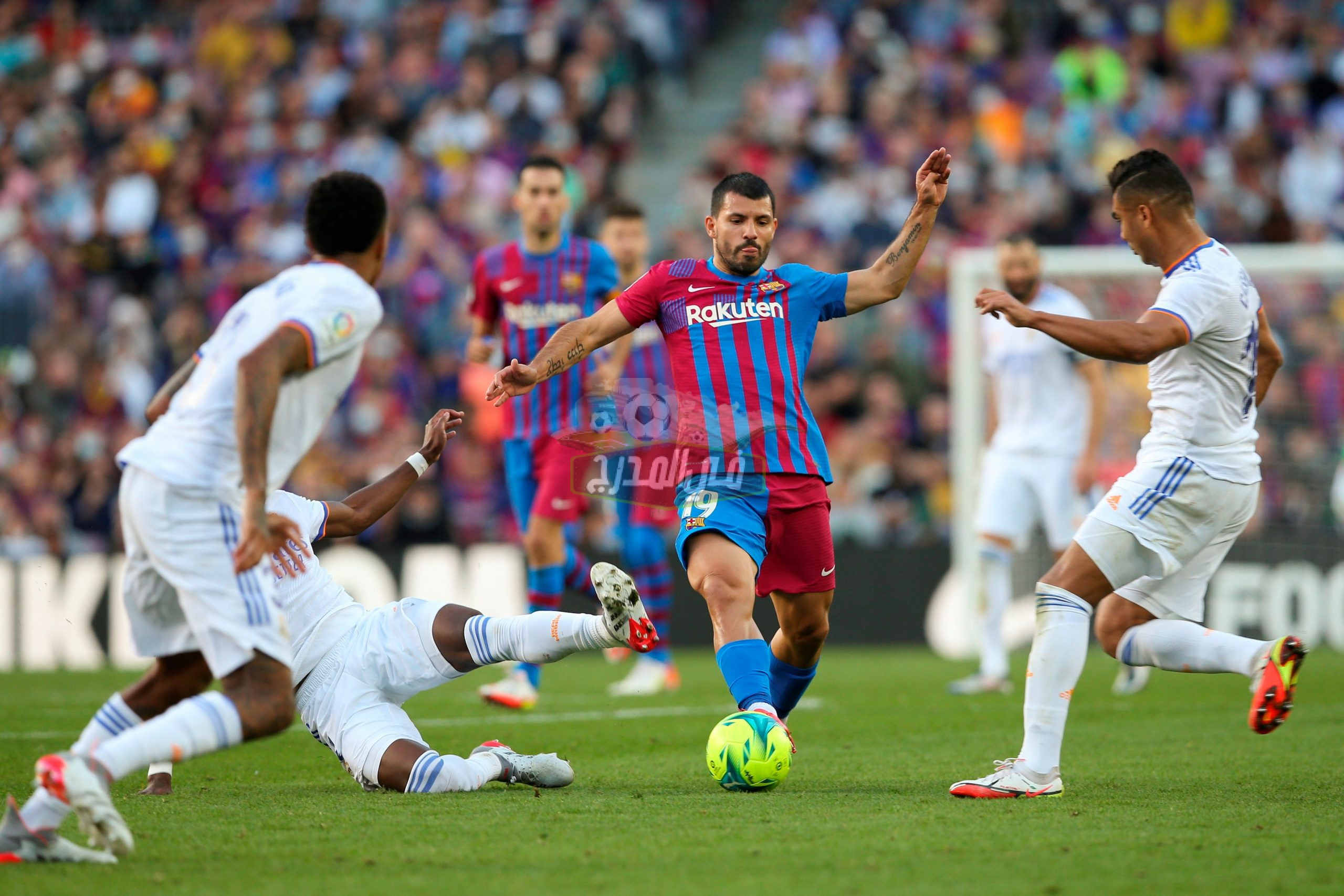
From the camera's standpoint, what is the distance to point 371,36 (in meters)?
21.4

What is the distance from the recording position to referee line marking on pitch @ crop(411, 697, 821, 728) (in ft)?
27.5

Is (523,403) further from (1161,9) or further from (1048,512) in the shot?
(1161,9)

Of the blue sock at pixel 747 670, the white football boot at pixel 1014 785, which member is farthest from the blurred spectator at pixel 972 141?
the white football boot at pixel 1014 785

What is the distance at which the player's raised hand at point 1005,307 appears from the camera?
507 cm

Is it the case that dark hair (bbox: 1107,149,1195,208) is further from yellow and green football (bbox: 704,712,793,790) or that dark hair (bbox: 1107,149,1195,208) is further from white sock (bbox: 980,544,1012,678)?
white sock (bbox: 980,544,1012,678)

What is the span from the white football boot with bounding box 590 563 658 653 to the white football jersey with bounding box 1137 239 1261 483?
194 cm

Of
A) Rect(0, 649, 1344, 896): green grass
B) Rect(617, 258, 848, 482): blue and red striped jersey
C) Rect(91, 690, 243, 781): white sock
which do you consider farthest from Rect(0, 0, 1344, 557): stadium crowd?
Rect(91, 690, 243, 781): white sock

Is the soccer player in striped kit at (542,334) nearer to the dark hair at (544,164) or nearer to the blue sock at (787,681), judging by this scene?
the dark hair at (544,164)

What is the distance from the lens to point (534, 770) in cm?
575

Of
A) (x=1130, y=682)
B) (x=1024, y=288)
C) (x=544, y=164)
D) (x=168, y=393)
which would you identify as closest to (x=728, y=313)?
(x=168, y=393)

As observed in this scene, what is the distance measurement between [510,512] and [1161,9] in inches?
410

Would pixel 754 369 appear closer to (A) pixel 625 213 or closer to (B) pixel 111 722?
(B) pixel 111 722

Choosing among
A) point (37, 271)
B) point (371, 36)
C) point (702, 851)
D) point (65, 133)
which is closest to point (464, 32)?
point (371, 36)

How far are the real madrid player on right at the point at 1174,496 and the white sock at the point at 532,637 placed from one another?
141 centimetres
